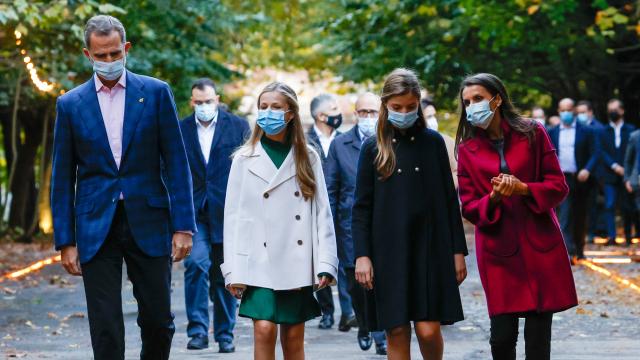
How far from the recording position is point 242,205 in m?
7.81

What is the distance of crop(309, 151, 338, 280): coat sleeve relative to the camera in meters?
7.63

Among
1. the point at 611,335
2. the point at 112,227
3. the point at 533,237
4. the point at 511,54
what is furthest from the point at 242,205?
the point at 511,54

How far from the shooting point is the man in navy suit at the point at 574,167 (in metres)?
19.4

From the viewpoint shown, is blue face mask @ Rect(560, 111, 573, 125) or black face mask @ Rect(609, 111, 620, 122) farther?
black face mask @ Rect(609, 111, 620, 122)

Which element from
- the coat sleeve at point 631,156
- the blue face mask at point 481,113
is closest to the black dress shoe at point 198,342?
the blue face mask at point 481,113

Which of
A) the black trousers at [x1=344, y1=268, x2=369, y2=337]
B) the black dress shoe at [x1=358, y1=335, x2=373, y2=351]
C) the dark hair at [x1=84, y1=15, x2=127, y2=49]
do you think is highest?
the dark hair at [x1=84, y1=15, x2=127, y2=49]

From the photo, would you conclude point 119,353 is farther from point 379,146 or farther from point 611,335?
point 611,335

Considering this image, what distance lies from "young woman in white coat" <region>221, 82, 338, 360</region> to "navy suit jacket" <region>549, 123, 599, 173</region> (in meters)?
12.3

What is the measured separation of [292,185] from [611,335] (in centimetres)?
519

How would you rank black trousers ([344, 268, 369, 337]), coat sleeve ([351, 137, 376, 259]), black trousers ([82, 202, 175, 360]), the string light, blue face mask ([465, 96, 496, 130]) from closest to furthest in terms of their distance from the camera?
black trousers ([82, 202, 175, 360]) < blue face mask ([465, 96, 496, 130]) < coat sleeve ([351, 137, 376, 259]) < black trousers ([344, 268, 369, 337]) < the string light

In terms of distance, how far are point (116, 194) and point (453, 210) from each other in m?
1.85

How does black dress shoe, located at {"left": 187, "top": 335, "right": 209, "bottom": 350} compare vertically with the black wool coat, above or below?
below

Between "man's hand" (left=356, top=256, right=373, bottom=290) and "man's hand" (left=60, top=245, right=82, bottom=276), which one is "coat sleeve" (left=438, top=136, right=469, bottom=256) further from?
"man's hand" (left=60, top=245, right=82, bottom=276)

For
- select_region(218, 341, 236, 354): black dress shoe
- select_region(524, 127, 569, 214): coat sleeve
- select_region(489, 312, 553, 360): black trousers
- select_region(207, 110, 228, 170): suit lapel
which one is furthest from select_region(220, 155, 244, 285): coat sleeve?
select_region(207, 110, 228, 170): suit lapel
